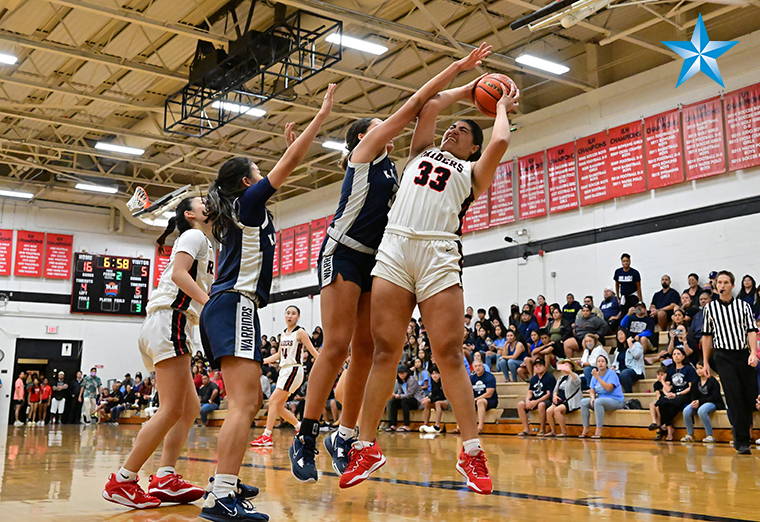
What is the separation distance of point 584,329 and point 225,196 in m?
10.3

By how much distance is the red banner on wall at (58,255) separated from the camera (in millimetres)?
23562

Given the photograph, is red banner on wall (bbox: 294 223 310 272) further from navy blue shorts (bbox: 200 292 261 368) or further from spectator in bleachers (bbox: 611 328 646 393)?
navy blue shorts (bbox: 200 292 261 368)

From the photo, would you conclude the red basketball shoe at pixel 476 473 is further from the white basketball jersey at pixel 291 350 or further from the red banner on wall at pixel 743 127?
Answer: the red banner on wall at pixel 743 127

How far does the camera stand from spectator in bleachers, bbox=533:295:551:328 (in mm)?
14031

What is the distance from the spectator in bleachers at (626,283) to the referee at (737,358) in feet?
21.3

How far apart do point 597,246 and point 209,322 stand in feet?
40.4

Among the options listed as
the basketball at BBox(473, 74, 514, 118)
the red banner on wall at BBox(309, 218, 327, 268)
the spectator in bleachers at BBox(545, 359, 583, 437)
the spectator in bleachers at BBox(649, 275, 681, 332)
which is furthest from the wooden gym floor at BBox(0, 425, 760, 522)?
the red banner on wall at BBox(309, 218, 327, 268)

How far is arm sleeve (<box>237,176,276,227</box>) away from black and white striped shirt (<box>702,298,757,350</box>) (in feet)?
16.4

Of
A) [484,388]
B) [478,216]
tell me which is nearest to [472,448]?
[484,388]

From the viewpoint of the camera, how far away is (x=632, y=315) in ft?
39.5

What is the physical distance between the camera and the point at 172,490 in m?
3.45

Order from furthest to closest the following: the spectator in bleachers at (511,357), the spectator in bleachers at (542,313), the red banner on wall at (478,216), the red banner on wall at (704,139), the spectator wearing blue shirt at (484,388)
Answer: the red banner on wall at (478,216), the spectator in bleachers at (542,313), the spectator in bleachers at (511,357), the red banner on wall at (704,139), the spectator wearing blue shirt at (484,388)

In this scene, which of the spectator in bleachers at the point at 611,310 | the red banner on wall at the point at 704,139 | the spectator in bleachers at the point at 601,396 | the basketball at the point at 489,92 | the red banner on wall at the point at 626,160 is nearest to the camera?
the basketball at the point at 489,92

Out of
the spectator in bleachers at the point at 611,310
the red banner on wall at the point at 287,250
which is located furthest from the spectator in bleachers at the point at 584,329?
the red banner on wall at the point at 287,250
